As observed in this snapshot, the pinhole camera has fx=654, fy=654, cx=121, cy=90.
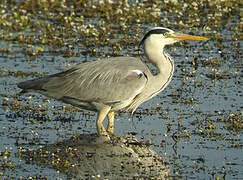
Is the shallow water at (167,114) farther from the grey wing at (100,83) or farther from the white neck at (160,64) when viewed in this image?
the white neck at (160,64)

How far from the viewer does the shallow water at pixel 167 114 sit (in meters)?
8.81

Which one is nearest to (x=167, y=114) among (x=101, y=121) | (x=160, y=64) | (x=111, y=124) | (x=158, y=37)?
(x=160, y=64)

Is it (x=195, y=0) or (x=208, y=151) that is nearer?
(x=208, y=151)

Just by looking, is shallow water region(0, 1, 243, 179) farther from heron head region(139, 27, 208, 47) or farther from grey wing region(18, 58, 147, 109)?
heron head region(139, 27, 208, 47)

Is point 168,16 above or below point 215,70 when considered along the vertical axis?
above

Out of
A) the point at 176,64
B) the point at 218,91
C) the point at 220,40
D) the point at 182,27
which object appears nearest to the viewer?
the point at 218,91

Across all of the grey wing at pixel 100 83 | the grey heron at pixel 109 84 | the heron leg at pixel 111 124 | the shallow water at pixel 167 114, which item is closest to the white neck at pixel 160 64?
the grey heron at pixel 109 84

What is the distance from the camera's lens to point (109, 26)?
1784 centimetres

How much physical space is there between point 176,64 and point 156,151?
543 cm

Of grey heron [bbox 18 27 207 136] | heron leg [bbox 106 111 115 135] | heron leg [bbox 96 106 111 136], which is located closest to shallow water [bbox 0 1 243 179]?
heron leg [bbox 106 111 115 135]

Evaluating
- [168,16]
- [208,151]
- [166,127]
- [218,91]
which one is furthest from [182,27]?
[208,151]

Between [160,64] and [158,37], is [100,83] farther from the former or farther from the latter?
[158,37]

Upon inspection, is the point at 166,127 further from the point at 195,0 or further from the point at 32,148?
the point at 195,0

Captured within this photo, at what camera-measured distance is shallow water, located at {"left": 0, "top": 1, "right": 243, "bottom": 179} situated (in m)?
8.81
